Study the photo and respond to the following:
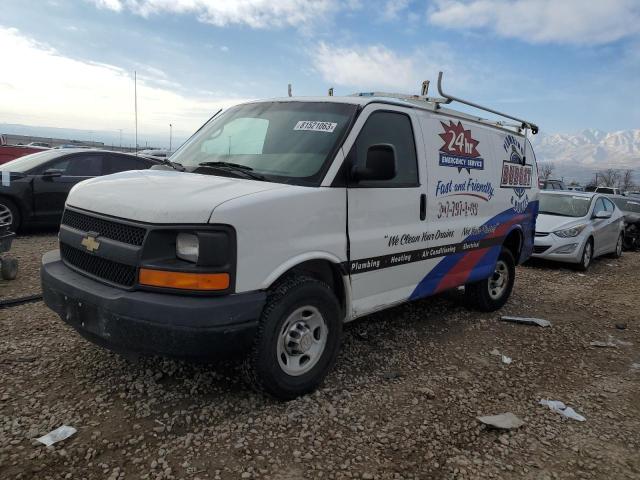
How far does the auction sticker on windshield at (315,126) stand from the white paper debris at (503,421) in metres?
2.30

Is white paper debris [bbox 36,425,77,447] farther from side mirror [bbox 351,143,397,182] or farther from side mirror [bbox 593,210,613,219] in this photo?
side mirror [bbox 593,210,613,219]

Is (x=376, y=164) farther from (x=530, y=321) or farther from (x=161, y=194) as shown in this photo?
(x=530, y=321)

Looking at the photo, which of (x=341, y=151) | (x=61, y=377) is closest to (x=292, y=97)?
(x=341, y=151)

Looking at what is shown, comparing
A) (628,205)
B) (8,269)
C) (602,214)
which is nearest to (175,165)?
(8,269)

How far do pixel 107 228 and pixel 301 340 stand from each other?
1.43m

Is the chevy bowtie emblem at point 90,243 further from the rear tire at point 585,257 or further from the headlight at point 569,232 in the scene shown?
the rear tire at point 585,257

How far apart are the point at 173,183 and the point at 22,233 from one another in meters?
6.76

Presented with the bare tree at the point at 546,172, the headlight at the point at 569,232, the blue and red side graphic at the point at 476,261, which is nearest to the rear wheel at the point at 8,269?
the blue and red side graphic at the point at 476,261

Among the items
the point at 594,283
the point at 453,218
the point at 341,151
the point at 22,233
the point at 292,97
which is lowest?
the point at 594,283

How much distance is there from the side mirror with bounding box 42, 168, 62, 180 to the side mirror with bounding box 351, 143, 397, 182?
7.01 metres

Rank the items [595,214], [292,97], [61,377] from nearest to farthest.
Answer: [61,377] → [292,97] → [595,214]

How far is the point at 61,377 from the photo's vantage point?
3.46 metres

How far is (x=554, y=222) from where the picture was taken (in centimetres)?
951

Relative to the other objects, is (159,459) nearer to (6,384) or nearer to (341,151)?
(6,384)
